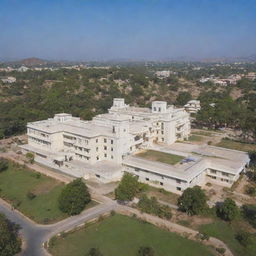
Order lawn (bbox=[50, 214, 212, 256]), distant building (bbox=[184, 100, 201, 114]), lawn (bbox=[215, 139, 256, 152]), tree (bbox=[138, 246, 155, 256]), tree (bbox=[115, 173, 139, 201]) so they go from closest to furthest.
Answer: tree (bbox=[138, 246, 155, 256]) → lawn (bbox=[50, 214, 212, 256]) → tree (bbox=[115, 173, 139, 201]) → lawn (bbox=[215, 139, 256, 152]) → distant building (bbox=[184, 100, 201, 114])

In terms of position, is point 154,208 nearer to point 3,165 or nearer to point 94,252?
point 94,252

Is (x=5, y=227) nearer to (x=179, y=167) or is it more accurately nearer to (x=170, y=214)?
(x=170, y=214)

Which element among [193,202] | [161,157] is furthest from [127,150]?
[193,202]

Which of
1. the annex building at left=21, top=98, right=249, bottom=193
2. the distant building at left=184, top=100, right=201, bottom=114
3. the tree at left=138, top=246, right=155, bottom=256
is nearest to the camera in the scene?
the tree at left=138, top=246, right=155, bottom=256

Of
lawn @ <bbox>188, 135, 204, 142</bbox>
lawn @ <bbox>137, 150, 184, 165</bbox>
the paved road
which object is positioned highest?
lawn @ <bbox>137, 150, 184, 165</bbox>

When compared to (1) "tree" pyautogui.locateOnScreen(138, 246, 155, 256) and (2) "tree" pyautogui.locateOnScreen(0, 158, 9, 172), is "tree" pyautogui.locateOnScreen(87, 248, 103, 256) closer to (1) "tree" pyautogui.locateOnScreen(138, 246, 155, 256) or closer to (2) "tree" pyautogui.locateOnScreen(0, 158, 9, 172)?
(1) "tree" pyautogui.locateOnScreen(138, 246, 155, 256)

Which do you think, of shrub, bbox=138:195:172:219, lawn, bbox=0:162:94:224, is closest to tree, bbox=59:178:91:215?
lawn, bbox=0:162:94:224

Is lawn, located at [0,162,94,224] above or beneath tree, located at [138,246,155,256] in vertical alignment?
beneath

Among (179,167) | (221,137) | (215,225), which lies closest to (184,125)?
(221,137)

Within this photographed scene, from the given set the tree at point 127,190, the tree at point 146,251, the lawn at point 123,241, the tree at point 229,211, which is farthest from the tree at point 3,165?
the tree at point 229,211
